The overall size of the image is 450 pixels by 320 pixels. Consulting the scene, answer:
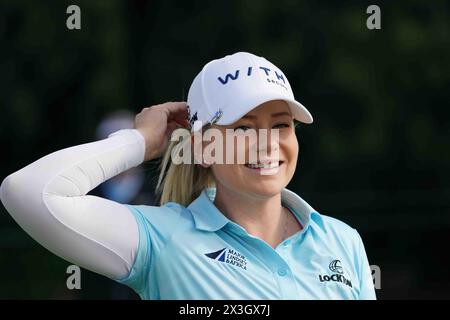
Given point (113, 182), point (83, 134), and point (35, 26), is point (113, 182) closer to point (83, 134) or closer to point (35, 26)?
point (83, 134)

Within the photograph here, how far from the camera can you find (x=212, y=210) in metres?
2.46

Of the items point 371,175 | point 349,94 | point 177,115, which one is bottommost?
point 371,175

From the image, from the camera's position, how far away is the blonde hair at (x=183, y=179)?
8.54ft

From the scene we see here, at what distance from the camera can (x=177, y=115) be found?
270 centimetres

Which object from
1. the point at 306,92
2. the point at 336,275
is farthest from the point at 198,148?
the point at 306,92

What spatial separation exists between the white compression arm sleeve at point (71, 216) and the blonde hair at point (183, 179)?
0.83 ft

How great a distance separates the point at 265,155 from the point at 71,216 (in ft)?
1.56

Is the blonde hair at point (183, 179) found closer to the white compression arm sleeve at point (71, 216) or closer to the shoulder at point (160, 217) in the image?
the shoulder at point (160, 217)

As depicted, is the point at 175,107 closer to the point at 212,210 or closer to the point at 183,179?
the point at 183,179

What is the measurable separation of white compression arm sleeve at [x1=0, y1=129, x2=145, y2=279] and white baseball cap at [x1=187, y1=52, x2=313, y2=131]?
32 centimetres

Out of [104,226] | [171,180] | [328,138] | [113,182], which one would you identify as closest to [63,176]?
[104,226]

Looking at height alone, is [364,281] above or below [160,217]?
below

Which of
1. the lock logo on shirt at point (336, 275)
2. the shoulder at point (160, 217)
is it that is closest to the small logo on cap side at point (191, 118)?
the shoulder at point (160, 217)

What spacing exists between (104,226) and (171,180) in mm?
350
